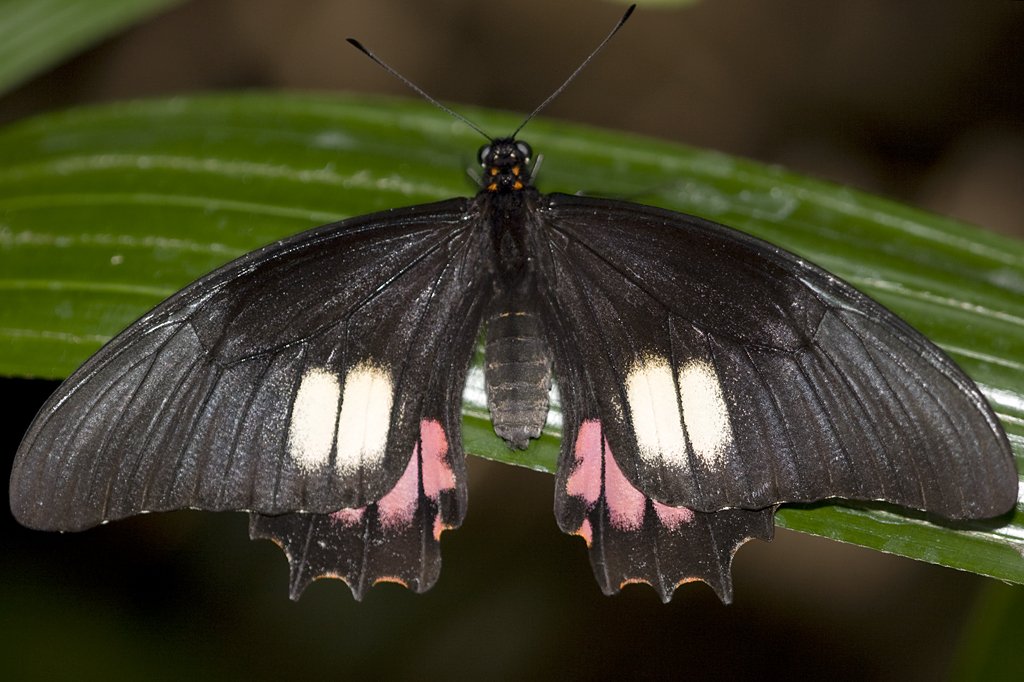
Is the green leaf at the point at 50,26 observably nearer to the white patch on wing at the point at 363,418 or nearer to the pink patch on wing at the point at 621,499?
the white patch on wing at the point at 363,418

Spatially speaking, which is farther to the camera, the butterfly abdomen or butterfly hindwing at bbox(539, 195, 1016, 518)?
the butterfly abdomen

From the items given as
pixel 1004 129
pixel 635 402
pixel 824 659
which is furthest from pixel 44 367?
pixel 1004 129

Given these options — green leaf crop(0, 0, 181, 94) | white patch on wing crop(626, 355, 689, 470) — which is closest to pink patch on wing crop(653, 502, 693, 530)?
white patch on wing crop(626, 355, 689, 470)

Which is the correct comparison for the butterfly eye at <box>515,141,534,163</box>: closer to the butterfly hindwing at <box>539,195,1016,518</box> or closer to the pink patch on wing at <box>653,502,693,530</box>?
the butterfly hindwing at <box>539,195,1016,518</box>

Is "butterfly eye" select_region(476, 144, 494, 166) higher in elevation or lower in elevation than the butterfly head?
higher

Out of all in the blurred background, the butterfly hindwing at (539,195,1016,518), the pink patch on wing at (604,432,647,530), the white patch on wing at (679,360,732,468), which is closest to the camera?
the butterfly hindwing at (539,195,1016,518)

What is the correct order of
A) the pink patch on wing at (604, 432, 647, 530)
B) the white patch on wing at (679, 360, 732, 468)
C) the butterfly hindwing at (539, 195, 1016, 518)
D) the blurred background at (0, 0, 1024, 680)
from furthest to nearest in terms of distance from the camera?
the blurred background at (0, 0, 1024, 680)
the pink patch on wing at (604, 432, 647, 530)
the white patch on wing at (679, 360, 732, 468)
the butterfly hindwing at (539, 195, 1016, 518)

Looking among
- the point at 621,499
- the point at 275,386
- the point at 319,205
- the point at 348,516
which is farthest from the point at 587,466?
the point at 319,205

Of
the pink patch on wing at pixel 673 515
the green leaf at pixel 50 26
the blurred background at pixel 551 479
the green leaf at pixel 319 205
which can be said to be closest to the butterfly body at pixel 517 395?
the pink patch on wing at pixel 673 515
